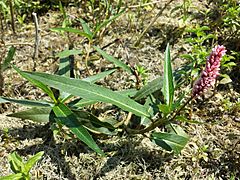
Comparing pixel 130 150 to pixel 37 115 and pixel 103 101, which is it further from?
pixel 37 115

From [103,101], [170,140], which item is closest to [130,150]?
[170,140]

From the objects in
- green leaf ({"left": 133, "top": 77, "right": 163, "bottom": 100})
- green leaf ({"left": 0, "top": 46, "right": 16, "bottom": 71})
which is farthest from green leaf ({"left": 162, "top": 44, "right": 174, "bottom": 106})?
green leaf ({"left": 0, "top": 46, "right": 16, "bottom": 71})

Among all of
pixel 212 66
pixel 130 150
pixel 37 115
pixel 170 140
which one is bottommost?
pixel 130 150

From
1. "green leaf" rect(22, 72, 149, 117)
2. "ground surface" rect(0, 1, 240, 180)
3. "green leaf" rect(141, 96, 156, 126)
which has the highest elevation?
"green leaf" rect(22, 72, 149, 117)

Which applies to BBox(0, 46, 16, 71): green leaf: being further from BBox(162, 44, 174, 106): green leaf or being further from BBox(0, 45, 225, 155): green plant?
BBox(162, 44, 174, 106): green leaf

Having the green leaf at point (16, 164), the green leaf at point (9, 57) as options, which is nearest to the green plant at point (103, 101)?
the green leaf at point (16, 164)

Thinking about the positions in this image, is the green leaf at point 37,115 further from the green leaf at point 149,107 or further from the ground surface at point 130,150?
the green leaf at point 149,107

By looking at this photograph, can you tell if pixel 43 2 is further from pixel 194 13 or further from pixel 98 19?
pixel 194 13
